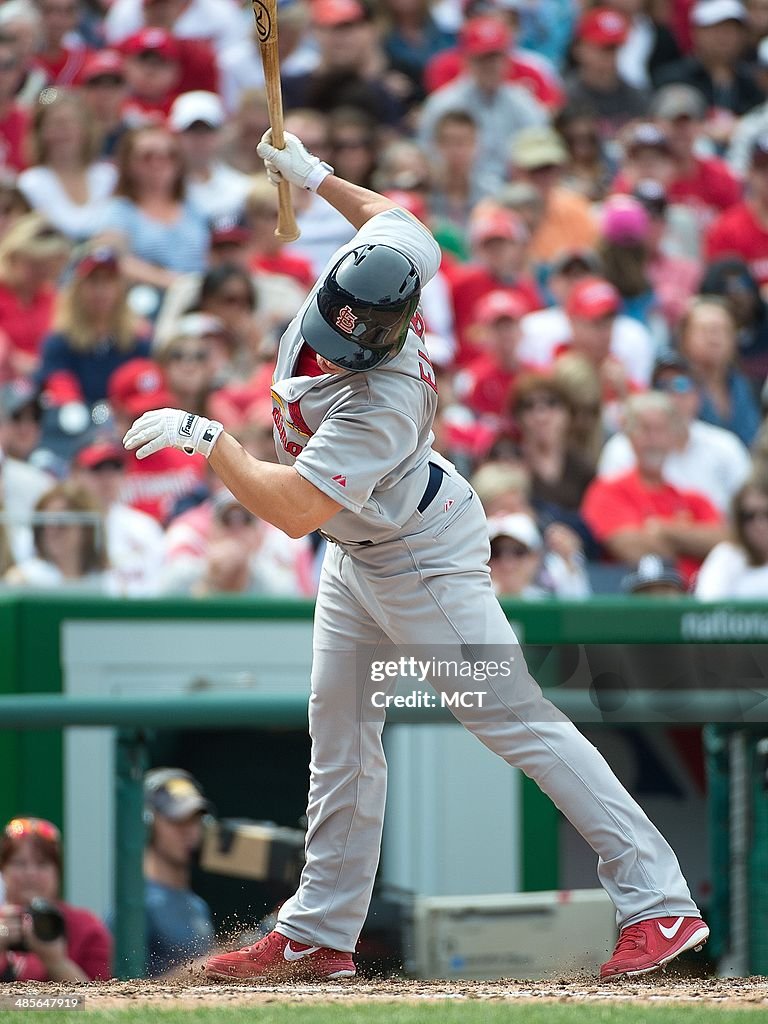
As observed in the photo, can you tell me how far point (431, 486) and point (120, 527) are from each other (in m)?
3.01

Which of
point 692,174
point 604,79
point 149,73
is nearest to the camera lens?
point 149,73

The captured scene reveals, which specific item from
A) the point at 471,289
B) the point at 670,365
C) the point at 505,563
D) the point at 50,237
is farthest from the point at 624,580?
the point at 50,237

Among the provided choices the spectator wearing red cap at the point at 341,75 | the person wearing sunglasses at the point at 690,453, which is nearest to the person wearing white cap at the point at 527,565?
the person wearing sunglasses at the point at 690,453

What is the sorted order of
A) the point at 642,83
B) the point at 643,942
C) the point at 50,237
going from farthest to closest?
the point at 642,83 → the point at 50,237 → the point at 643,942

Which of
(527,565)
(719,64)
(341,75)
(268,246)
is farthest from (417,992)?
(719,64)

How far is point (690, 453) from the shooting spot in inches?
308

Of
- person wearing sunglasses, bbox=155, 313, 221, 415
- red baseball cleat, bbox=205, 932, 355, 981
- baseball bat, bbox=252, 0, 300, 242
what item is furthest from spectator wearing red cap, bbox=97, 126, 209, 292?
red baseball cleat, bbox=205, 932, 355, 981

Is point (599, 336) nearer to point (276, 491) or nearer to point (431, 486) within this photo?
point (431, 486)

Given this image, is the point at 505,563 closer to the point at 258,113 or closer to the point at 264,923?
the point at 264,923

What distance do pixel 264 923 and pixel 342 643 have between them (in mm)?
1153

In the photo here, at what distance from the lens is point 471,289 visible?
868 cm

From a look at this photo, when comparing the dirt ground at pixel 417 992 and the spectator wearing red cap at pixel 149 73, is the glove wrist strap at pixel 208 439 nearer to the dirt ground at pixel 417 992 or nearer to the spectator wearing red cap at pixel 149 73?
the dirt ground at pixel 417 992

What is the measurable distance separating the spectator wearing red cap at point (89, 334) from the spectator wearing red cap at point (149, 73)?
6.46 ft

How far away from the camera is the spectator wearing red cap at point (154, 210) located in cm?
842
